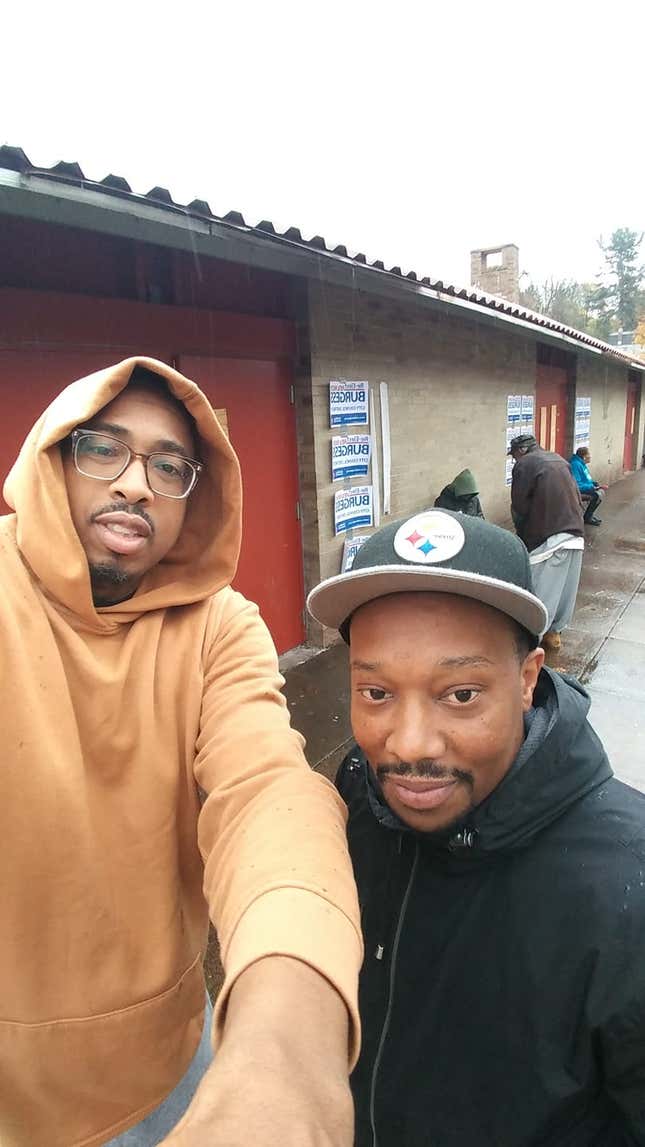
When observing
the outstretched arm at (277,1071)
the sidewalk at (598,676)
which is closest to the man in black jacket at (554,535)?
the sidewalk at (598,676)

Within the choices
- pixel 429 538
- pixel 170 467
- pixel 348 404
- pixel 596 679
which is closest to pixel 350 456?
pixel 348 404

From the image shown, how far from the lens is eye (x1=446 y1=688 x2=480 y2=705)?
105 cm

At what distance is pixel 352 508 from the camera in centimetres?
586

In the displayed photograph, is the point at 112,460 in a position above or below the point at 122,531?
above

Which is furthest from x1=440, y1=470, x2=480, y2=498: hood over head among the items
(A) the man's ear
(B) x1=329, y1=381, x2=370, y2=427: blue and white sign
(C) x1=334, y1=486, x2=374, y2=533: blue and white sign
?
(A) the man's ear

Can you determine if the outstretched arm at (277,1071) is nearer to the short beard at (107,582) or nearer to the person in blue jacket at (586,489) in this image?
the short beard at (107,582)

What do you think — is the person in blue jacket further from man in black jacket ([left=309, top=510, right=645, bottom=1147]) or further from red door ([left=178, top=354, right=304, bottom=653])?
man in black jacket ([left=309, top=510, right=645, bottom=1147])

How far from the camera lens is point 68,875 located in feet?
3.88

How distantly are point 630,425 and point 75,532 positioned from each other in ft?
75.4

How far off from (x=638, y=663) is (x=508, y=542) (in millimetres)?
5098

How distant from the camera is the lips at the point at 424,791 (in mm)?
1051

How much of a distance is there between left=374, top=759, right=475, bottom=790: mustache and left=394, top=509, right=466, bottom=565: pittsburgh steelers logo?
0.34m

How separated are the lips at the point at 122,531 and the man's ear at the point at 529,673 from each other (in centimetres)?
84

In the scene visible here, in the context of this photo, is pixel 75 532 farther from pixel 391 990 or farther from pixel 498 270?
pixel 498 270
